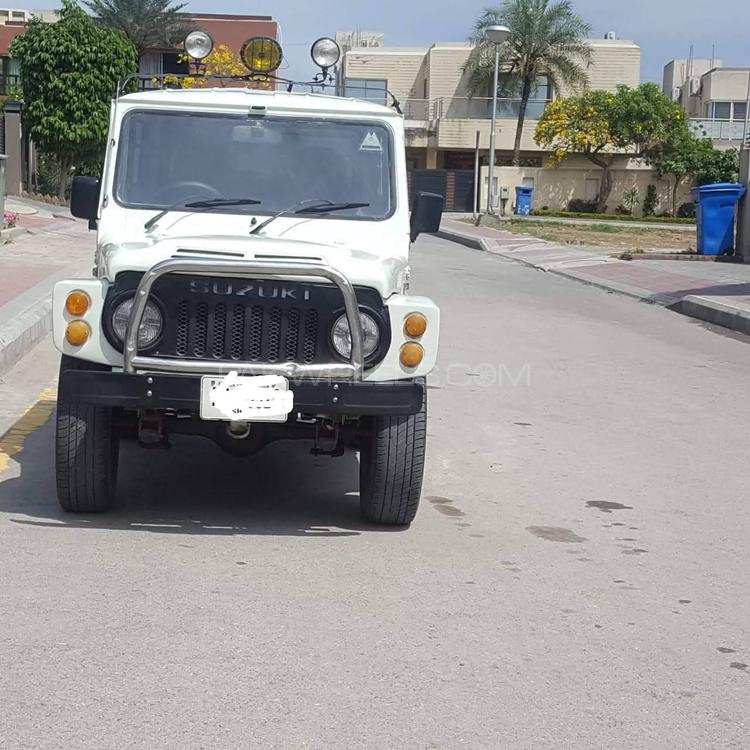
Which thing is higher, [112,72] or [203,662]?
[112,72]

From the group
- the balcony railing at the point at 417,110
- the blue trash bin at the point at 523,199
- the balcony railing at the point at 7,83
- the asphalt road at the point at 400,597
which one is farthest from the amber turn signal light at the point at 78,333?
the balcony railing at the point at 417,110

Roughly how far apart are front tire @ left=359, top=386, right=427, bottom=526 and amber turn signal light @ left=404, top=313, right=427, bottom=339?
307mm

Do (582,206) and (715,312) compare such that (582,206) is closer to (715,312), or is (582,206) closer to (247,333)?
(715,312)

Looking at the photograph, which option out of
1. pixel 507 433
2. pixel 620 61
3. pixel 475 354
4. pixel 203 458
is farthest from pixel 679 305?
pixel 620 61

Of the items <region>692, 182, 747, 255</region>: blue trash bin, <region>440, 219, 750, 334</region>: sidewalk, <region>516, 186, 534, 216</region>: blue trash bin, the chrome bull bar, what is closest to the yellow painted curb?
the chrome bull bar

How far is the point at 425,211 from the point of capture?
7.09 metres

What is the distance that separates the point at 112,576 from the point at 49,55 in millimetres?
34433

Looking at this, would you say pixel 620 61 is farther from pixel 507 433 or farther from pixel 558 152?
pixel 507 433

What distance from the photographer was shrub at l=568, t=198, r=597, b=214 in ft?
192

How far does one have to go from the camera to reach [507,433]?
8.80m

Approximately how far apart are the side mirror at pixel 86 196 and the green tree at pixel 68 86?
30.1 m

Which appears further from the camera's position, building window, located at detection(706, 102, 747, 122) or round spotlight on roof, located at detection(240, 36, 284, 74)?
building window, located at detection(706, 102, 747, 122)

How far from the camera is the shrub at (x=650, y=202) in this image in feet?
190

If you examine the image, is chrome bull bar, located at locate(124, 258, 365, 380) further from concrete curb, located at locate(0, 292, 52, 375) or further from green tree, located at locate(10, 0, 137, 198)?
Result: green tree, located at locate(10, 0, 137, 198)
